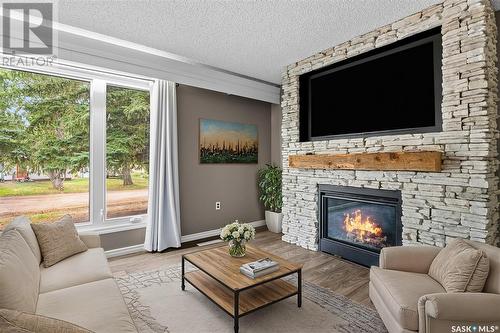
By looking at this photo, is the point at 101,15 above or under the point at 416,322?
above

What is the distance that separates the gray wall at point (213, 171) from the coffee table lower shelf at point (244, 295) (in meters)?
2.01

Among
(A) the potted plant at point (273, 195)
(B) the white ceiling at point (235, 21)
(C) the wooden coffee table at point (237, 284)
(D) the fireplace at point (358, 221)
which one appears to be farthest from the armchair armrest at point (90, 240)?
(A) the potted plant at point (273, 195)

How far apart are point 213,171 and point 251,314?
9.09 feet

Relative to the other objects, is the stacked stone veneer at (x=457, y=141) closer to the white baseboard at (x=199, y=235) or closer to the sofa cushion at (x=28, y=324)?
the white baseboard at (x=199, y=235)

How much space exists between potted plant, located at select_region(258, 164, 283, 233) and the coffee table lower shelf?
2467mm

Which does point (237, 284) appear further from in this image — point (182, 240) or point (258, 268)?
point (182, 240)

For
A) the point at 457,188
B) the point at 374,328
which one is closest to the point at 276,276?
the point at 374,328

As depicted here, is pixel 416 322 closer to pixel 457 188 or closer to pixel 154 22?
pixel 457 188

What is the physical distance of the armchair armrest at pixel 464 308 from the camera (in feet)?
5.00

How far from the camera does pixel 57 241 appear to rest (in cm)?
243

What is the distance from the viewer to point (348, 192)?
139 inches

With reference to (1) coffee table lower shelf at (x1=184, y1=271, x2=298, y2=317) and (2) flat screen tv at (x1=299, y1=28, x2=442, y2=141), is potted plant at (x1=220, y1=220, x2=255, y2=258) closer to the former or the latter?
(1) coffee table lower shelf at (x1=184, y1=271, x2=298, y2=317)

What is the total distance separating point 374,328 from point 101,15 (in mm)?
3825

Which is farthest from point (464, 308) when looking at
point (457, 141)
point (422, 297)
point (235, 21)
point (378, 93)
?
point (235, 21)
